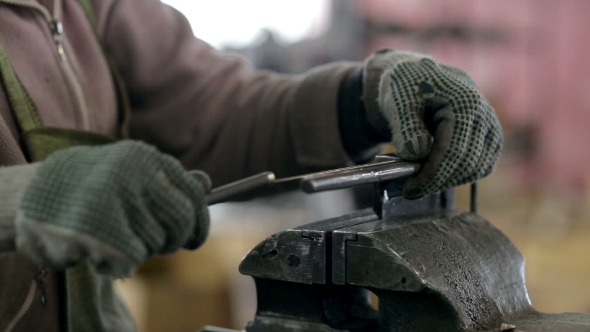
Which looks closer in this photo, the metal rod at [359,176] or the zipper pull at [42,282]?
the metal rod at [359,176]

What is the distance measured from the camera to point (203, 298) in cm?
242

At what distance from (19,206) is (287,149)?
691 millimetres

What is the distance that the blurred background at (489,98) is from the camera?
2.47 meters

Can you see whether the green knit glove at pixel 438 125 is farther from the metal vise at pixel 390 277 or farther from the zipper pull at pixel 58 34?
the zipper pull at pixel 58 34

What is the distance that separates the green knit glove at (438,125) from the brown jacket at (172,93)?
0.22 m

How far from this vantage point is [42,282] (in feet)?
3.19

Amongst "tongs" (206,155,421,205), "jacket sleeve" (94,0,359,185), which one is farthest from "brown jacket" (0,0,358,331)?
"tongs" (206,155,421,205)

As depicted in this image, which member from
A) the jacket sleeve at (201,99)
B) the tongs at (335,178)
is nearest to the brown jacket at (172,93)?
the jacket sleeve at (201,99)

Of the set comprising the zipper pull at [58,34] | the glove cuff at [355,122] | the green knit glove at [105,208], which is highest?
the zipper pull at [58,34]

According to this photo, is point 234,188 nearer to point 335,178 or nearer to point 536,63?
point 335,178

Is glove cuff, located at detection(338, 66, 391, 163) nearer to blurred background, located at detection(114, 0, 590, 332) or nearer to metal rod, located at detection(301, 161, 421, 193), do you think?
metal rod, located at detection(301, 161, 421, 193)

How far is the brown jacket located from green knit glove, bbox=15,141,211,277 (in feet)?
1.27

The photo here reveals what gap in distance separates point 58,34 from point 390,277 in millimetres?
678

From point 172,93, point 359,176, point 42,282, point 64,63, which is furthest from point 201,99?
point 359,176
